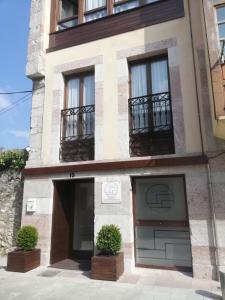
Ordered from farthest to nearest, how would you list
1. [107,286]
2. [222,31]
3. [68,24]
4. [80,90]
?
1. [68,24]
2. [80,90]
3. [222,31]
4. [107,286]

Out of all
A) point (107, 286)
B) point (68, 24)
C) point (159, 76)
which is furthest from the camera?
point (68, 24)

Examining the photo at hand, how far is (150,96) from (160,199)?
2790mm

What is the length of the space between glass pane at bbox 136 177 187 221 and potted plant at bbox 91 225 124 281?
936 millimetres

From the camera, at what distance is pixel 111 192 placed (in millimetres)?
6953

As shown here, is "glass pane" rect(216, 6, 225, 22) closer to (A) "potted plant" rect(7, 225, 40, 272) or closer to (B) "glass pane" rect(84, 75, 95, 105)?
(B) "glass pane" rect(84, 75, 95, 105)

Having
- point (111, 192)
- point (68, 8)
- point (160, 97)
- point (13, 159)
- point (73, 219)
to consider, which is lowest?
point (73, 219)

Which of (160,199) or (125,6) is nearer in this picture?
(160,199)

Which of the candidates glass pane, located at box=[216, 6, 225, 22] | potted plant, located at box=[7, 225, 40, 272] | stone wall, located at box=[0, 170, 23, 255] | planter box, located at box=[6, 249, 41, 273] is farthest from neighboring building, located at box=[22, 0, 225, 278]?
stone wall, located at box=[0, 170, 23, 255]

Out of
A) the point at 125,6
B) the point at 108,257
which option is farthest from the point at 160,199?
the point at 125,6

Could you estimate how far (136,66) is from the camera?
314 inches

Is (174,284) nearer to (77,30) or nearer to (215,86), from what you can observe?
(215,86)

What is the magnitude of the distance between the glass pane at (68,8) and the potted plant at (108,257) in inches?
284

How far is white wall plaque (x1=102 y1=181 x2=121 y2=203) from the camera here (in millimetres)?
6888

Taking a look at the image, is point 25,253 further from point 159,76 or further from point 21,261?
point 159,76
